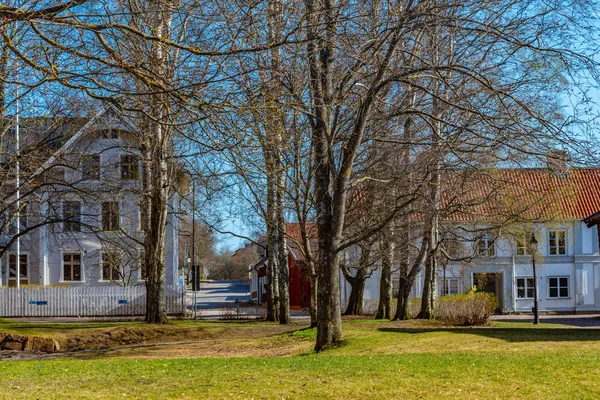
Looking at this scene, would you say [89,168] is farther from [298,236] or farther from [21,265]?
[21,265]

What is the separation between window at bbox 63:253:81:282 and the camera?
42.3 meters

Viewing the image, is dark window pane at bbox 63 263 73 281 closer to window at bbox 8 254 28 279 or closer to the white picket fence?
window at bbox 8 254 28 279

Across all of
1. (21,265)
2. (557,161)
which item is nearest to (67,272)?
(21,265)

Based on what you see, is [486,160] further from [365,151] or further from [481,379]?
[481,379]

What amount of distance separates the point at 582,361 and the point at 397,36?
21.0 feet

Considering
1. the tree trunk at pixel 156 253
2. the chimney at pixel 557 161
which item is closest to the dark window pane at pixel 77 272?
the tree trunk at pixel 156 253

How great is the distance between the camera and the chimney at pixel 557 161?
39.3 feet

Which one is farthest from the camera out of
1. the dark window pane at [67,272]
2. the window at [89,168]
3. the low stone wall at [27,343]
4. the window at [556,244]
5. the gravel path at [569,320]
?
the window at [556,244]

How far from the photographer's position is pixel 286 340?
64.0ft

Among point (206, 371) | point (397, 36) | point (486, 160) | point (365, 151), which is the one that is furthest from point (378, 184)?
point (206, 371)

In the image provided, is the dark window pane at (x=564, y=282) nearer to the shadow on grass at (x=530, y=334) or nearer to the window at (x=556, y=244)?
the window at (x=556, y=244)

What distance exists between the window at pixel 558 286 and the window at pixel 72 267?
29226 millimetres

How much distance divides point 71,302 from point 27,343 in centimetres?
1640

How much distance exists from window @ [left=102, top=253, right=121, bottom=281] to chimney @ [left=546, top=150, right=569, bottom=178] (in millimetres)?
29222
